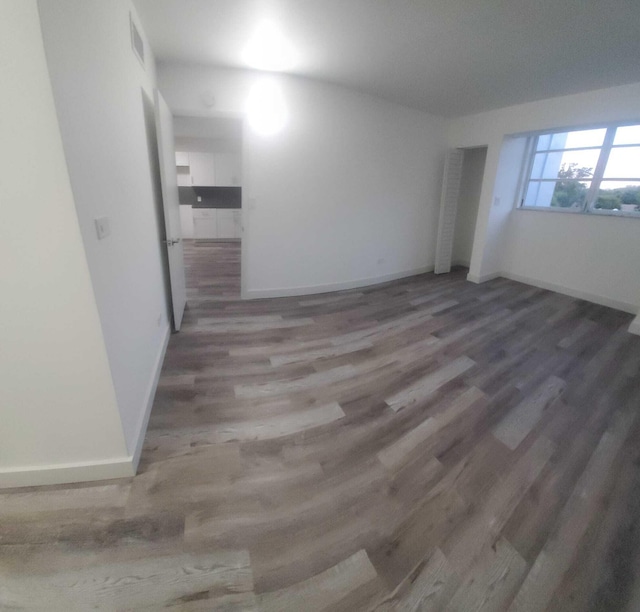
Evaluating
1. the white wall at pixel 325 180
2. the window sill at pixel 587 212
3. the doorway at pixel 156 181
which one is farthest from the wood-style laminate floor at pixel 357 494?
the window sill at pixel 587 212

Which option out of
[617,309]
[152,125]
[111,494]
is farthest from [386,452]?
[617,309]

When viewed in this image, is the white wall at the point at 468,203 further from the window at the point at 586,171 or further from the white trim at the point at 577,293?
the white trim at the point at 577,293

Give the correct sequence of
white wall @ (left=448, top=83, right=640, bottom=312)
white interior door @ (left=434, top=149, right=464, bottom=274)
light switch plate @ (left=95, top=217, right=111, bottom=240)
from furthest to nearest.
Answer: white interior door @ (left=434, top=149, right=464, bottom=274) → white wall @ (left=448, top=83, right=640, bottom=312) → light switch plate @ (left=95, top=217, right=111, bottom=240)

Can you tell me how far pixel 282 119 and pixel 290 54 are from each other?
671 mm

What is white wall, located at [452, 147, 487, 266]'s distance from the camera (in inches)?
202

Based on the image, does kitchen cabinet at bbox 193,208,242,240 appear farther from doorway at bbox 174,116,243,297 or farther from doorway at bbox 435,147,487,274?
doorway at bbox 435,147,487,274

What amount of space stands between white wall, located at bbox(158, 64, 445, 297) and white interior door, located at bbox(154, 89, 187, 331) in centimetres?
64

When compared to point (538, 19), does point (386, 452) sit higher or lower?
lower

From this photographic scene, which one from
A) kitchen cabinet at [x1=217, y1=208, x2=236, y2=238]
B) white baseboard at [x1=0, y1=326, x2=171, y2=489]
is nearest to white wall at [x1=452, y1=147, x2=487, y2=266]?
kitchen cabinet at [x1=217, y1=208, x2=236, y2=238]

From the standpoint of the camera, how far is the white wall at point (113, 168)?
1.08 meters

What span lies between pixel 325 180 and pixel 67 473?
3.57 metres

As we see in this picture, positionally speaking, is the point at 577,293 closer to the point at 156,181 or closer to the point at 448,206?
the point at 448,206

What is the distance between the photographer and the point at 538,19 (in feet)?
6.49

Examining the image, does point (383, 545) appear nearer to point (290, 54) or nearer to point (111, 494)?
point (111, 494)
